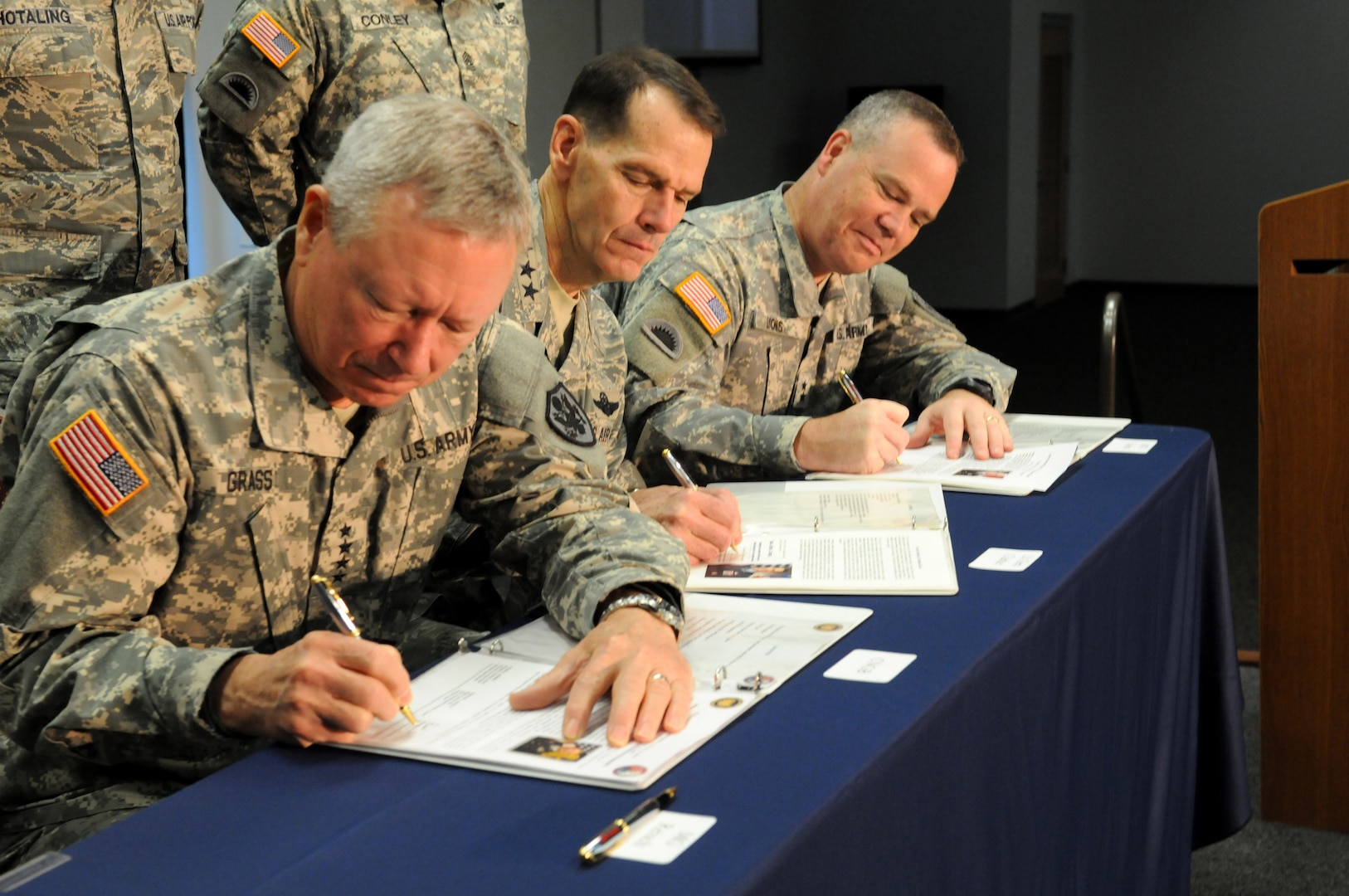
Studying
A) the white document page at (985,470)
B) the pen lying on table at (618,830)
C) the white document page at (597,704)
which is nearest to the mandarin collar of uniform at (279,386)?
the white document page at (597,704)

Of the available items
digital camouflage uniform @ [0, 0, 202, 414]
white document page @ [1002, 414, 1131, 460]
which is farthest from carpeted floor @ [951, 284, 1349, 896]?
digital camouflage uniform @ [0, 0, 202, 414]

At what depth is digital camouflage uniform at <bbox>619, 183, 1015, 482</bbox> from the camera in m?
2.26

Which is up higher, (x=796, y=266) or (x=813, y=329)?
(x=796, y=266)

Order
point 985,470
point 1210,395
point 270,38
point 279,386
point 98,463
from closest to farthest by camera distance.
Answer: point 98,463
point 279,386
point 985,470
point 270,38
point 1210,395

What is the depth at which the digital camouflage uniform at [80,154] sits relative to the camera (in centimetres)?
217

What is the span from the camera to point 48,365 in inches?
52.2

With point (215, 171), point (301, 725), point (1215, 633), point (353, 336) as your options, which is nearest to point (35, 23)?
point (215, 171)

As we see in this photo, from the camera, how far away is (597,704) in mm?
1196

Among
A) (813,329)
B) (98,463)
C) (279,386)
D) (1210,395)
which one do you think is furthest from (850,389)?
(1210,395)

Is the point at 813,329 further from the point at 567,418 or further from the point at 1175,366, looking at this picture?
the point at 1175,366

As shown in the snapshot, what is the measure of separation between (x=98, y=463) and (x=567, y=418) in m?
0.55

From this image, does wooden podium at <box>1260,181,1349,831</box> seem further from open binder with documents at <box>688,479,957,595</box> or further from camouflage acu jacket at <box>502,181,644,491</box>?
camouflage acu jacket at <box>502,181,644,491</box>

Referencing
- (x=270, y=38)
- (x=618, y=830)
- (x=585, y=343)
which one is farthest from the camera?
(x=270, y=38)

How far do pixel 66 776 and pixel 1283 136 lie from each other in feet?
37.2
